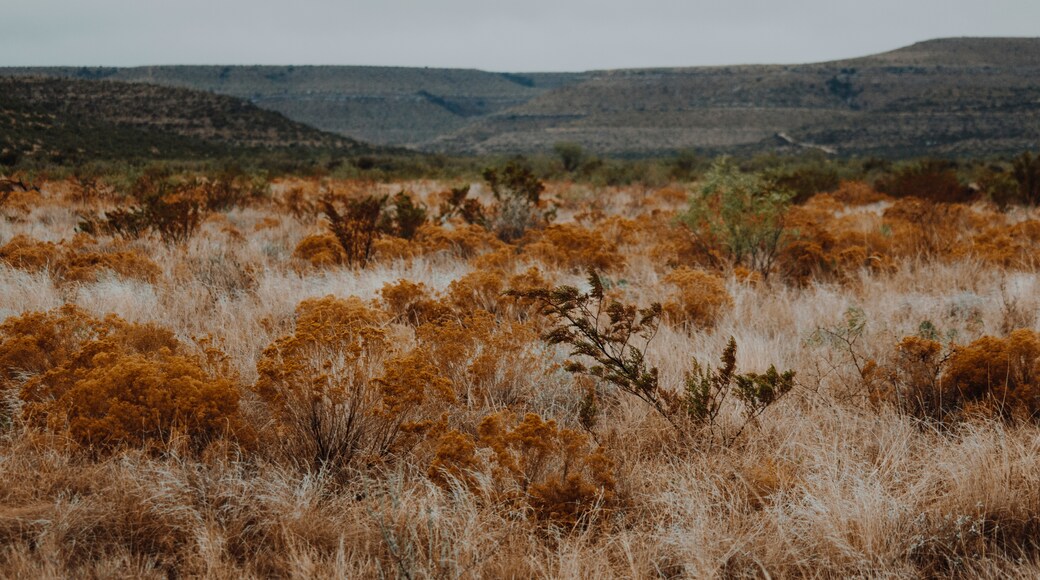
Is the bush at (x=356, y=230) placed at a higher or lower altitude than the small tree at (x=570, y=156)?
lower

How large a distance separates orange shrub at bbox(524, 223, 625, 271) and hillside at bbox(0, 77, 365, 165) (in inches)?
1323

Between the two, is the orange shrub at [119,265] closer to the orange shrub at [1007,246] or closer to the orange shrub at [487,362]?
the orange shrub at [487,362]

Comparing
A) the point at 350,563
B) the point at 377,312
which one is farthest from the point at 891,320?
the point at 350,563

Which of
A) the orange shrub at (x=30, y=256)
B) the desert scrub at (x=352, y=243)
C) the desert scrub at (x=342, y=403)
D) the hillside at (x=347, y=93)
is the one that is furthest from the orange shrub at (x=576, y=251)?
the hillside at (x=347, y=93)

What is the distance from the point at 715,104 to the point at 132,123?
7426cm

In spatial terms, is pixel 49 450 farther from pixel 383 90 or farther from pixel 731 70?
pixel 383 90

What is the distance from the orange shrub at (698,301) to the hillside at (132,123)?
35.9 m

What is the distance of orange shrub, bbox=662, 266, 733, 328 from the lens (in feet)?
17.2

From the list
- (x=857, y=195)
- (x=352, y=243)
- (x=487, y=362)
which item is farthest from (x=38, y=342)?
(x=857, y=195)

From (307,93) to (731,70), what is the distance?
84.2 metres

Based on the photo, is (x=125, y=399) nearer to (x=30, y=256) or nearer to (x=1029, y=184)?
(x=30, y=256)

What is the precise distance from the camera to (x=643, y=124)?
89250mm

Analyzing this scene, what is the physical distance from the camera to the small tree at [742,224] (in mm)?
7320

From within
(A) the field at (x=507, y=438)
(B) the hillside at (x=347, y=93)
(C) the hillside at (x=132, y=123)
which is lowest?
(A) the field at (x=507, y=438)
